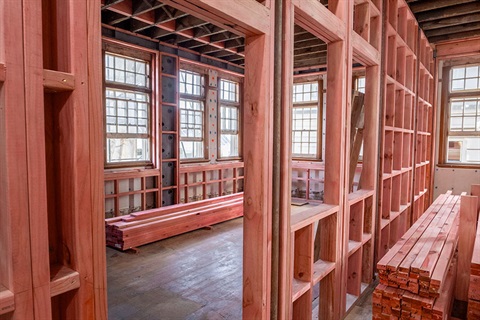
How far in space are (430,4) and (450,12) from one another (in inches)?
16.3

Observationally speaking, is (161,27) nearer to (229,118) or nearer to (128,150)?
(128,150)

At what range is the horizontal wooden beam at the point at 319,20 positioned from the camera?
1.98 m

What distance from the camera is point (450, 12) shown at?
451 cm

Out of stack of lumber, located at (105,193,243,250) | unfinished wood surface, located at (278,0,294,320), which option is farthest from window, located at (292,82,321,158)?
unfinished wood surface, located at (278,0,294,320)

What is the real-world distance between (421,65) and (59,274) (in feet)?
18.4

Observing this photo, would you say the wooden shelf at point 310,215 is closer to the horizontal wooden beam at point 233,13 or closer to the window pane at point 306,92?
the horizontal wooden beam at point 233,13

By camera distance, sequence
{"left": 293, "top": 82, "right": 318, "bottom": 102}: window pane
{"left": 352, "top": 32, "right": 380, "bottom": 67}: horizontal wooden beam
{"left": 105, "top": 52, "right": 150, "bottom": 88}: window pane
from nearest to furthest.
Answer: {"left": 352, "top": 32, "right": 380, "bottom": 67}: horizontal wooden beam
{"left": 105, "top": 52, "right": 150, "bottom": 88}: window pane
{"left": 293, "top": 82, "right": 318, "bottom": 102}: window pane

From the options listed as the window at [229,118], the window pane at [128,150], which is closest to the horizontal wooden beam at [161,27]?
the window at [229,118]

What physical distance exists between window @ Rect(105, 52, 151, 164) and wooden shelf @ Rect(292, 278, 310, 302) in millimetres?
4358

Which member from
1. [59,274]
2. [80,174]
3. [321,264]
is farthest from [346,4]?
[59,274]

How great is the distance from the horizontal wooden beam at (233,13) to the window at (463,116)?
6.67m

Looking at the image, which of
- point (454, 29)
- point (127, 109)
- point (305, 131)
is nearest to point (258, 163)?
point (127, 109)

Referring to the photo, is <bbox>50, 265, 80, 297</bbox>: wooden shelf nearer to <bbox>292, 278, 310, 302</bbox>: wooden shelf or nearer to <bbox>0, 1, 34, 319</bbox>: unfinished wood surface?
<bbox>0, 1, 34, 319</bbox>: unfinished wood surface

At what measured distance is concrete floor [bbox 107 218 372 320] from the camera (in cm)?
316
